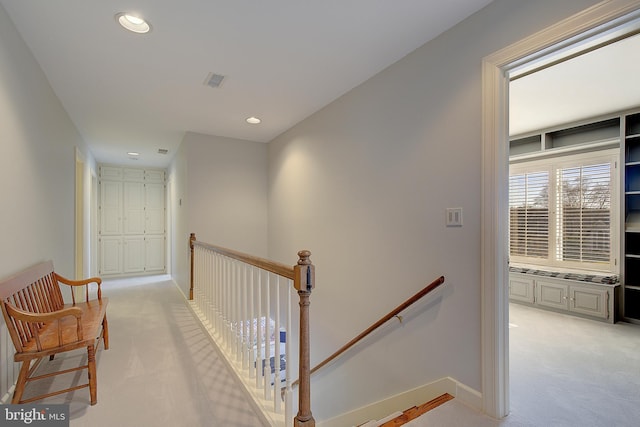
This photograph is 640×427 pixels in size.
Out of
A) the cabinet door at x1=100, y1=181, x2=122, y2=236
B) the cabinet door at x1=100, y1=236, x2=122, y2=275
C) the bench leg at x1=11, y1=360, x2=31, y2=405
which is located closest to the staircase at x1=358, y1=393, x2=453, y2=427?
the bench leg at x1=11, y1=360, x2=31, y2=405

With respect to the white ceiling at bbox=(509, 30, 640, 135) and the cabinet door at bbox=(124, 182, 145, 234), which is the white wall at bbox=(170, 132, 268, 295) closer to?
the cabinet door at bbox=(124, 182, 145, 234)

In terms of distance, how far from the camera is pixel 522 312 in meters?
4.02

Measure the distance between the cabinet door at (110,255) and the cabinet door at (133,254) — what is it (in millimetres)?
109

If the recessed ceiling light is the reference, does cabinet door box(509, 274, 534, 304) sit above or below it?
below

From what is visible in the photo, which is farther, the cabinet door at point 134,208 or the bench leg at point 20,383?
the cabinet door at point 134,208

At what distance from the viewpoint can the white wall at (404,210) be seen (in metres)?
1.74

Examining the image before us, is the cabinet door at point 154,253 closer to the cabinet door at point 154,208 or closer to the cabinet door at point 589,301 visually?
the cabinet door at point 154,208

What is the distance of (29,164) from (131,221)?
4754 mm

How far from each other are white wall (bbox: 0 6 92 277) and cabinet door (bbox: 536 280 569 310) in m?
5.65

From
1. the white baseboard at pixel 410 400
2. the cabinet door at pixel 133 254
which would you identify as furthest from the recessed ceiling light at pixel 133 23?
the cabinet door at pixel 133 254

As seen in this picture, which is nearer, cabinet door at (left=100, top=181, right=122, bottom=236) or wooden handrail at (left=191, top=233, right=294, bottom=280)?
wooden handrail at (left=191, top=233, right=294, bottom=280)

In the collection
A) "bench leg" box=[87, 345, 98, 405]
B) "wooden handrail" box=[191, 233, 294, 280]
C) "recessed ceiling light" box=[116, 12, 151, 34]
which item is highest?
"recessed ceiling light" box=[116, 12, 151, 34]

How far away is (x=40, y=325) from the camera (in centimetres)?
206

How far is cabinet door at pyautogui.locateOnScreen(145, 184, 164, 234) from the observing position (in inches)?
257
